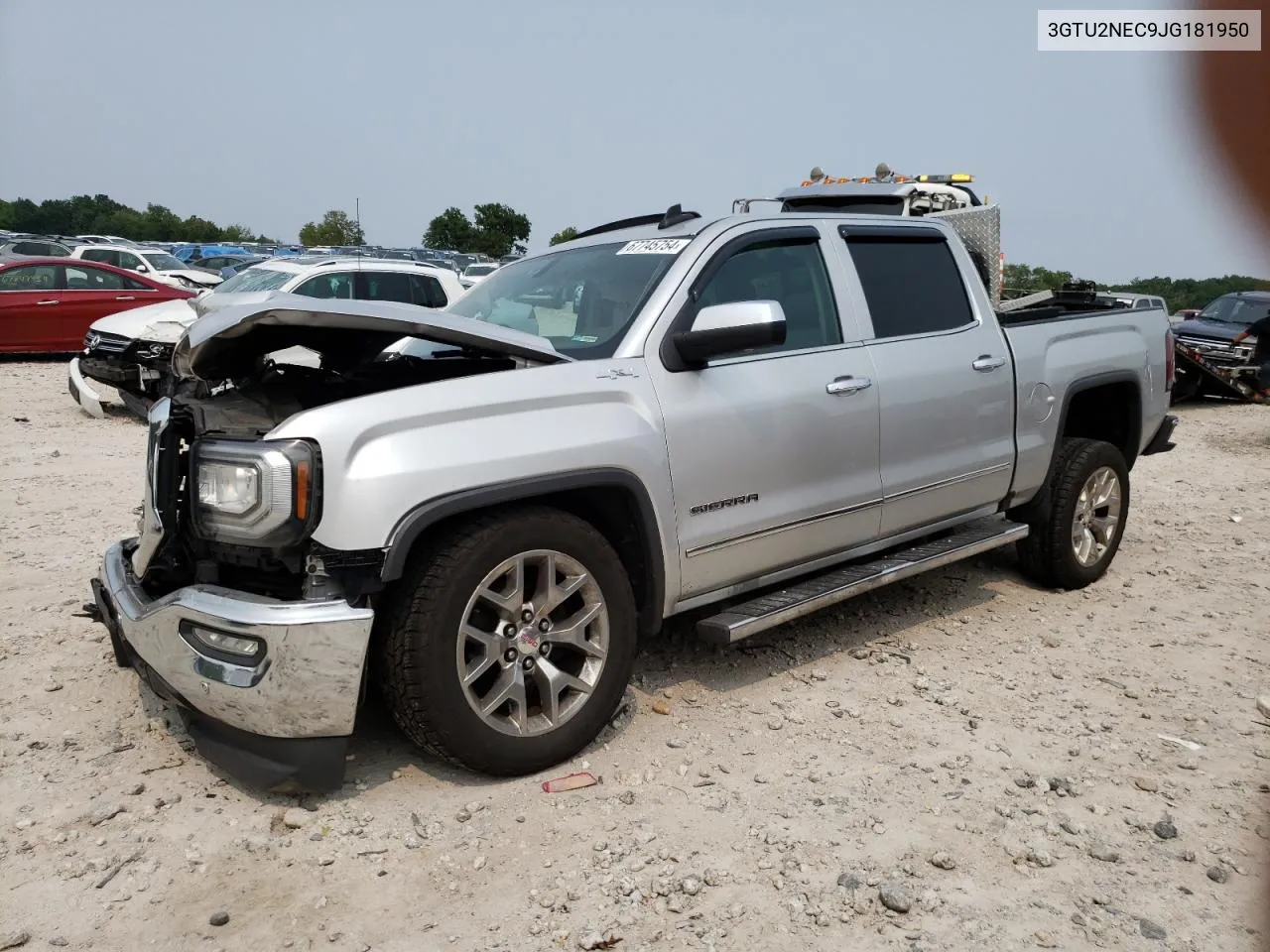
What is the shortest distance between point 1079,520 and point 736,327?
292 cm

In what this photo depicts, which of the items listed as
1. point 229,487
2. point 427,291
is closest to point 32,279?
point 427,291

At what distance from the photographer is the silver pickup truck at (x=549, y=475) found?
10.4ft

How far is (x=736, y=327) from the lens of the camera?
374 cm

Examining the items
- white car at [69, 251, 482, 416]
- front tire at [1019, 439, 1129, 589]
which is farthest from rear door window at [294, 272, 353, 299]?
front tire at [1019, 439, 1129, 589]

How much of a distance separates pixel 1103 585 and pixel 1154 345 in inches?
54.7

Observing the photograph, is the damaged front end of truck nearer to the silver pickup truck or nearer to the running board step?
the silver pickup truck

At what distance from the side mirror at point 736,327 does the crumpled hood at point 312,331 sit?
50cm

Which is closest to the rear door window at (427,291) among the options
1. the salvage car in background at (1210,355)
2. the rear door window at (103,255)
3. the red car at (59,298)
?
the red car at (59,298)

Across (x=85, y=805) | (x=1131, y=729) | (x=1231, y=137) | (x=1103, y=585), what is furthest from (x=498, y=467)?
(x=1103, y=585)

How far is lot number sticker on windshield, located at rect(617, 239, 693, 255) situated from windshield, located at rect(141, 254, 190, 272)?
1720 centimetres

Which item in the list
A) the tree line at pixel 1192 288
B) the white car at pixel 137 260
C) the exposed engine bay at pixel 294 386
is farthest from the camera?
the white car at pixel 137 260

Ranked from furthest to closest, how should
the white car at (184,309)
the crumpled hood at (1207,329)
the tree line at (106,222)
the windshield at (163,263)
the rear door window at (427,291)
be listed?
the tree line at (106,222) < the windshield at (163,263) < the crumpled hood at (1207,329) < the rear door window at (427,291) < the white car at (184,309)

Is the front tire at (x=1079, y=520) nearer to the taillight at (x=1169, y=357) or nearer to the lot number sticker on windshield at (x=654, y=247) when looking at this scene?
the taillight at (x=1169, y=357)

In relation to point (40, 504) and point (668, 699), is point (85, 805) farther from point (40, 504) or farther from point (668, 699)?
point (40, 504)
